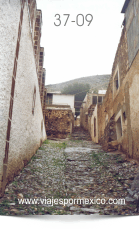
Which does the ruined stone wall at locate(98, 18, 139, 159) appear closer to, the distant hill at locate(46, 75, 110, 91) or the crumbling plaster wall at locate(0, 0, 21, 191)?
the crumbling plaster wall at locate(0, 0, 21, 191)

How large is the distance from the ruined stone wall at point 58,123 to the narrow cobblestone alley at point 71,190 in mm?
9314

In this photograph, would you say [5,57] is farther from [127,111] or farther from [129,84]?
[127,111]

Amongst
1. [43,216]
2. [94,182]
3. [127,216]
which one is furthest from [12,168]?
[127,216]

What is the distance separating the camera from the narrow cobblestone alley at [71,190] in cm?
239

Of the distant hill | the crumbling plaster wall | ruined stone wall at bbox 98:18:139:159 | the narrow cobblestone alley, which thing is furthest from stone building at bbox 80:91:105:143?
the distant hill

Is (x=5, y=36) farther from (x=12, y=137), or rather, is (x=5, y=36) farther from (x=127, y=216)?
(x=127, y=216)

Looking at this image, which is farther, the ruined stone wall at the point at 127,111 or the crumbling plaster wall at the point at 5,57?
the ruined stone wall at the point at 127,111

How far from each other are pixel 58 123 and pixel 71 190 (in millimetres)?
11670

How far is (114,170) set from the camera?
14.8 feet

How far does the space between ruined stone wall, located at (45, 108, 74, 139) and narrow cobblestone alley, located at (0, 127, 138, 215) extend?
9314 mm

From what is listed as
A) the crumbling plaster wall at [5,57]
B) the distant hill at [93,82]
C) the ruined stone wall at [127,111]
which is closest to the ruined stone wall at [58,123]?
the ruined stone wall at [127,111]

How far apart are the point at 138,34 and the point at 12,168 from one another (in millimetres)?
4267

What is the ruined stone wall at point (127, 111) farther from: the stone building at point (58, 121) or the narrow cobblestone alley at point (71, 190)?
the stone building at point (58, 121)

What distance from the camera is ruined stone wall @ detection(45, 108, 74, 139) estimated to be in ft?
48.1
